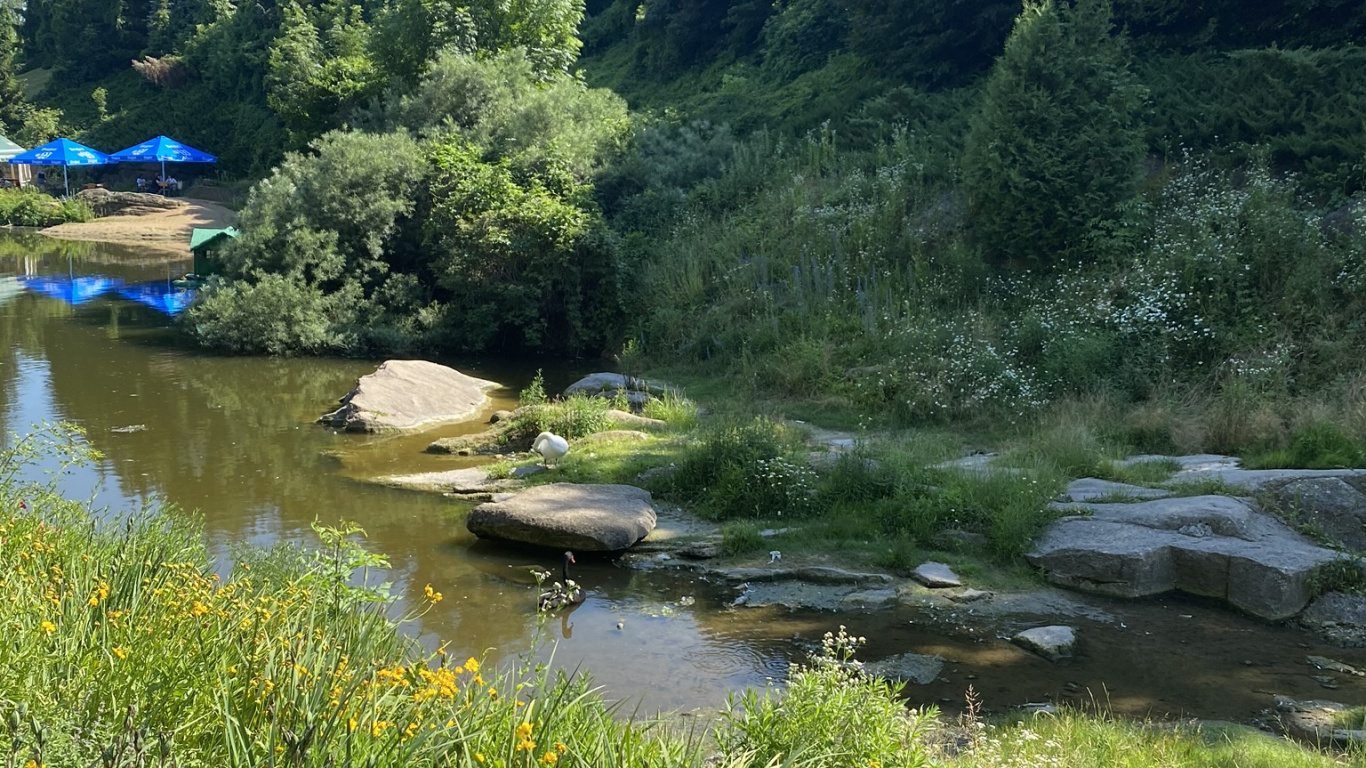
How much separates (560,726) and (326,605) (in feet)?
4.87

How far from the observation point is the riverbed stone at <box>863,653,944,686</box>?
6.51 meters

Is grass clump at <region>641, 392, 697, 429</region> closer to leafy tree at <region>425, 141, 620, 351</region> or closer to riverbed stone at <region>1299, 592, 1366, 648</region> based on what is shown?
leafy tree at <region>425, 141, 620, 351</region>

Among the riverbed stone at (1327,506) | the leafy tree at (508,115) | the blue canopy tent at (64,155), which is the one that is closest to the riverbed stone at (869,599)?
the riverbed stone at (1327,506)

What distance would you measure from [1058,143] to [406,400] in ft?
29.4

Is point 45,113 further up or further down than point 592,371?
further up

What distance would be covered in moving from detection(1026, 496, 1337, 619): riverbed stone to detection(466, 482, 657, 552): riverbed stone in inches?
125

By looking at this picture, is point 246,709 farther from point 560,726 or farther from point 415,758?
point 560,726

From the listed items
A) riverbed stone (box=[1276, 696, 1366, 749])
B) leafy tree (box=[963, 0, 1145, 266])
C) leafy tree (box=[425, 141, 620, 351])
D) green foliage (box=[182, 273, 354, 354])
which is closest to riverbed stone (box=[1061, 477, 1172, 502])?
riverbed stone (box=[1276, 696, 1366, 749])

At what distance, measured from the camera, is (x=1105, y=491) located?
8.98 metres

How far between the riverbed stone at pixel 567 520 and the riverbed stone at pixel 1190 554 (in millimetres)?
3163

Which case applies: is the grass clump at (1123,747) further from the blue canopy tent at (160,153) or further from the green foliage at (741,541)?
the blue canopy tent at (160,153)

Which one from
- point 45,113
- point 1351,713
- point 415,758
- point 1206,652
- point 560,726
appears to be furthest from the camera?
point 45,113

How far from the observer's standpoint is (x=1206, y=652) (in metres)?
6.95

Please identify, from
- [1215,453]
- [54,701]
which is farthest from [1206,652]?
[54,701]
